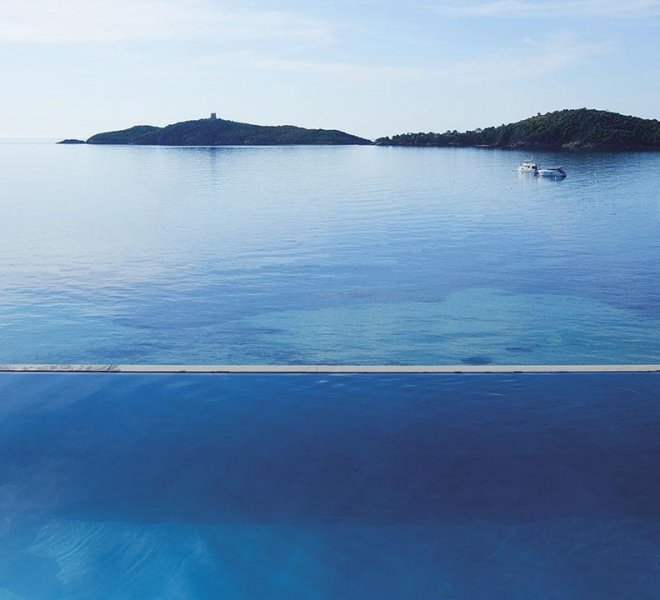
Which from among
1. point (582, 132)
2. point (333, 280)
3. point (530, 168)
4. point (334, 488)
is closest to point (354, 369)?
point (334, 488)

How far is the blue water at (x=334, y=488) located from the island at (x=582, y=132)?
162495 mm

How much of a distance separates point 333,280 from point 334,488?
58.6 feet

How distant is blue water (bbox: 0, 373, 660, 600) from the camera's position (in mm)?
8312

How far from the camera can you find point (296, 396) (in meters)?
12.7

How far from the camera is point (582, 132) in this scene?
550ft

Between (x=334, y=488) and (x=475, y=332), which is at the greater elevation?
(x=334, y=488)

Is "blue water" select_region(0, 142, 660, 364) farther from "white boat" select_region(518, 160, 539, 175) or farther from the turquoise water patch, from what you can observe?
"white boat" select_region(518, 160, 539, 175)

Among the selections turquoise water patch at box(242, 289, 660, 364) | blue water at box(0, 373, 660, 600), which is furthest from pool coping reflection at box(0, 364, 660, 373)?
turquoise water patch at box(242, 289, 660, 364)

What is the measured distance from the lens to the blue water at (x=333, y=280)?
18.4 m

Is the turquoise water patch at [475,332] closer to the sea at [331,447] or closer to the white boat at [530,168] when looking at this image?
the sea at [331,447]

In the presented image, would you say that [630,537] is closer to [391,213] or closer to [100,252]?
[100,252]

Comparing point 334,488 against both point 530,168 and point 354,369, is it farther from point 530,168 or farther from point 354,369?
point 530,168

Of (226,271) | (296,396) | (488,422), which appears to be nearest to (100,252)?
(226,271)

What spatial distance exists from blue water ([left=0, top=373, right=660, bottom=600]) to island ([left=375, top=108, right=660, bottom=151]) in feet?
533
